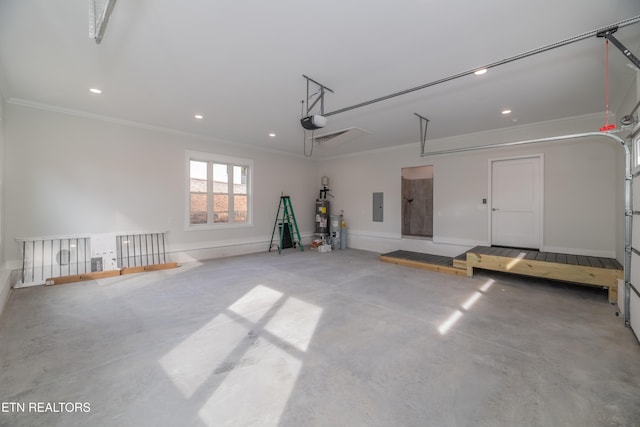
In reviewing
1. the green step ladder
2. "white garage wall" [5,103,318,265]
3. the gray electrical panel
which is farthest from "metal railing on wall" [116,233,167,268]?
the gray electrical panel

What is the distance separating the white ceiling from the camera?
87.0 inches

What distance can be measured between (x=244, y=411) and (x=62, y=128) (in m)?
5.68

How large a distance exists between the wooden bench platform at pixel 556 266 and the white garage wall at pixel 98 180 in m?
5.58

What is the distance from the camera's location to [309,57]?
9.41 ft

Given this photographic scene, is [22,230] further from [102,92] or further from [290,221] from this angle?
[290,221]

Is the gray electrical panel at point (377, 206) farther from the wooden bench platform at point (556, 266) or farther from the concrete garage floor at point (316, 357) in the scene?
the concrete garage floor at point (316, 357)

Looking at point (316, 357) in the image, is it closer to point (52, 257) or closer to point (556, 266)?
point (556, 266)

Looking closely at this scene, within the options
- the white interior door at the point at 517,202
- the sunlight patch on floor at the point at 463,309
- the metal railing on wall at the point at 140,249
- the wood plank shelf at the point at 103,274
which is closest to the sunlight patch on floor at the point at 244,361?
the sunlight patch on floor at the point at 463,309

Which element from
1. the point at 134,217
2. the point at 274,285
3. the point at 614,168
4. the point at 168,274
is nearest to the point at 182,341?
the point at 274,285

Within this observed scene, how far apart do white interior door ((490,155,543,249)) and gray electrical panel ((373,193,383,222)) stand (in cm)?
272

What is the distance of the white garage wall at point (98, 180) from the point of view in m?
4.26

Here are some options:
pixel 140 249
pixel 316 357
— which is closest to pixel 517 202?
pixel 316 357

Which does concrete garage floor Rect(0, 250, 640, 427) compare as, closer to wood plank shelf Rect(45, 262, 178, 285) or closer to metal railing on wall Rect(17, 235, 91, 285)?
wood plank shelf Rect(45, 262, 178, 285)

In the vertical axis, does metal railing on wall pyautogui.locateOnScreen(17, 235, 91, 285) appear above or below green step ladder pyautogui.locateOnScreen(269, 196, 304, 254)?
below
